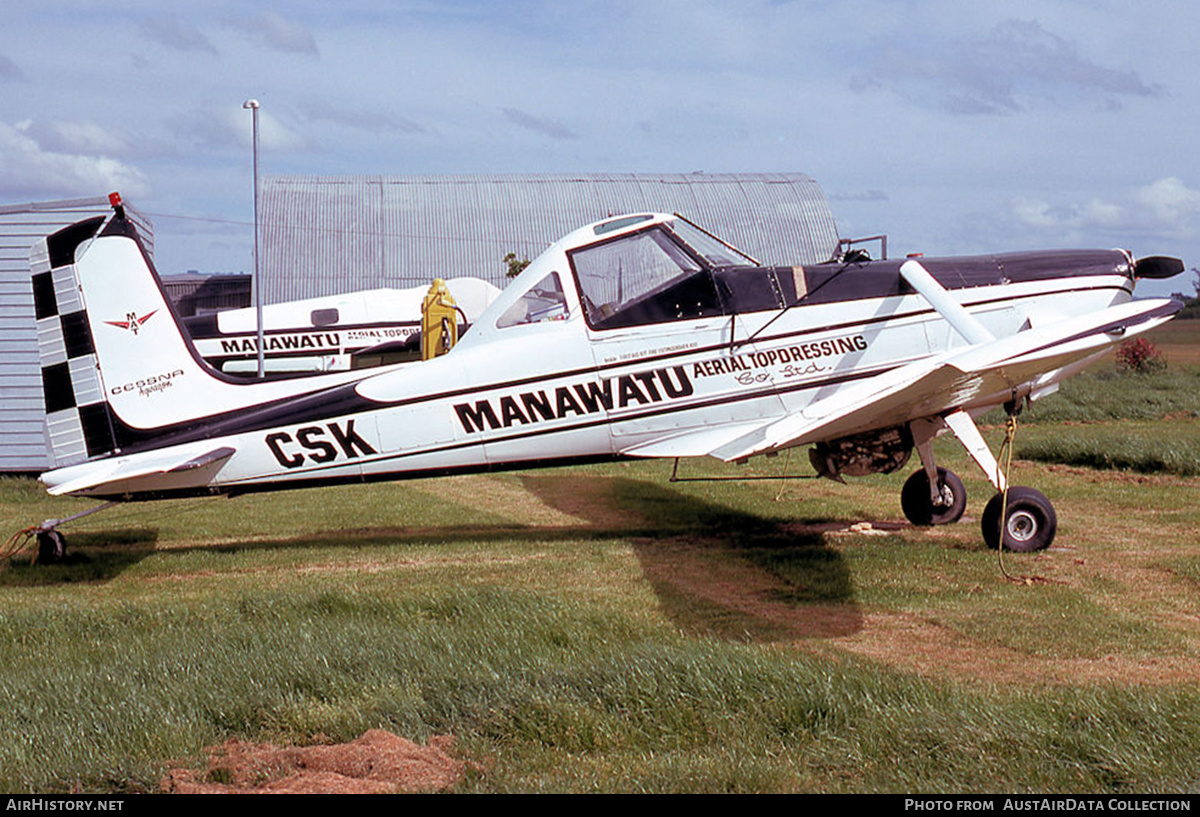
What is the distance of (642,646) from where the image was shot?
18.6 ft

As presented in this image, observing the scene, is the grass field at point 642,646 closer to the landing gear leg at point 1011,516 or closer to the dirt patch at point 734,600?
the dirt patch at point 734,600

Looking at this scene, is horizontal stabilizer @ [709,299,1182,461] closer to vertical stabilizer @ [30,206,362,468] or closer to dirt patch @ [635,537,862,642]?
dirt patch @ [635,537,862,642]

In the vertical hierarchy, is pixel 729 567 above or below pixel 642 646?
below

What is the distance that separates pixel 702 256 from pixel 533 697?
4.60 m

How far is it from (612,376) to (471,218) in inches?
1076

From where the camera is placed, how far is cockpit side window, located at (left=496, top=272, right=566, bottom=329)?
845 centimetres

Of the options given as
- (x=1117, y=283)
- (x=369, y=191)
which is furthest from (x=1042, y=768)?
(x=369, y=191)

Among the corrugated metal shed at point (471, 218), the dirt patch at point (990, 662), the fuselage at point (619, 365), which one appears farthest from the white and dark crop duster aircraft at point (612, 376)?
the corrugated metal shed at point (471, 218)

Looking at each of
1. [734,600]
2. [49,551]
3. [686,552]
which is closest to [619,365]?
[686,552]

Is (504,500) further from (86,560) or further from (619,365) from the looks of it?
(86,560)

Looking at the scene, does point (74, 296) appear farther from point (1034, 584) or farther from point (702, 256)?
point (1034, 584)

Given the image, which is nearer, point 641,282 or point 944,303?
point 944,303

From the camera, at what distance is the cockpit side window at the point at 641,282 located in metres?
8.36

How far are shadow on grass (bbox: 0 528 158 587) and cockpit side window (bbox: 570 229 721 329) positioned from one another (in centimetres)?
457
